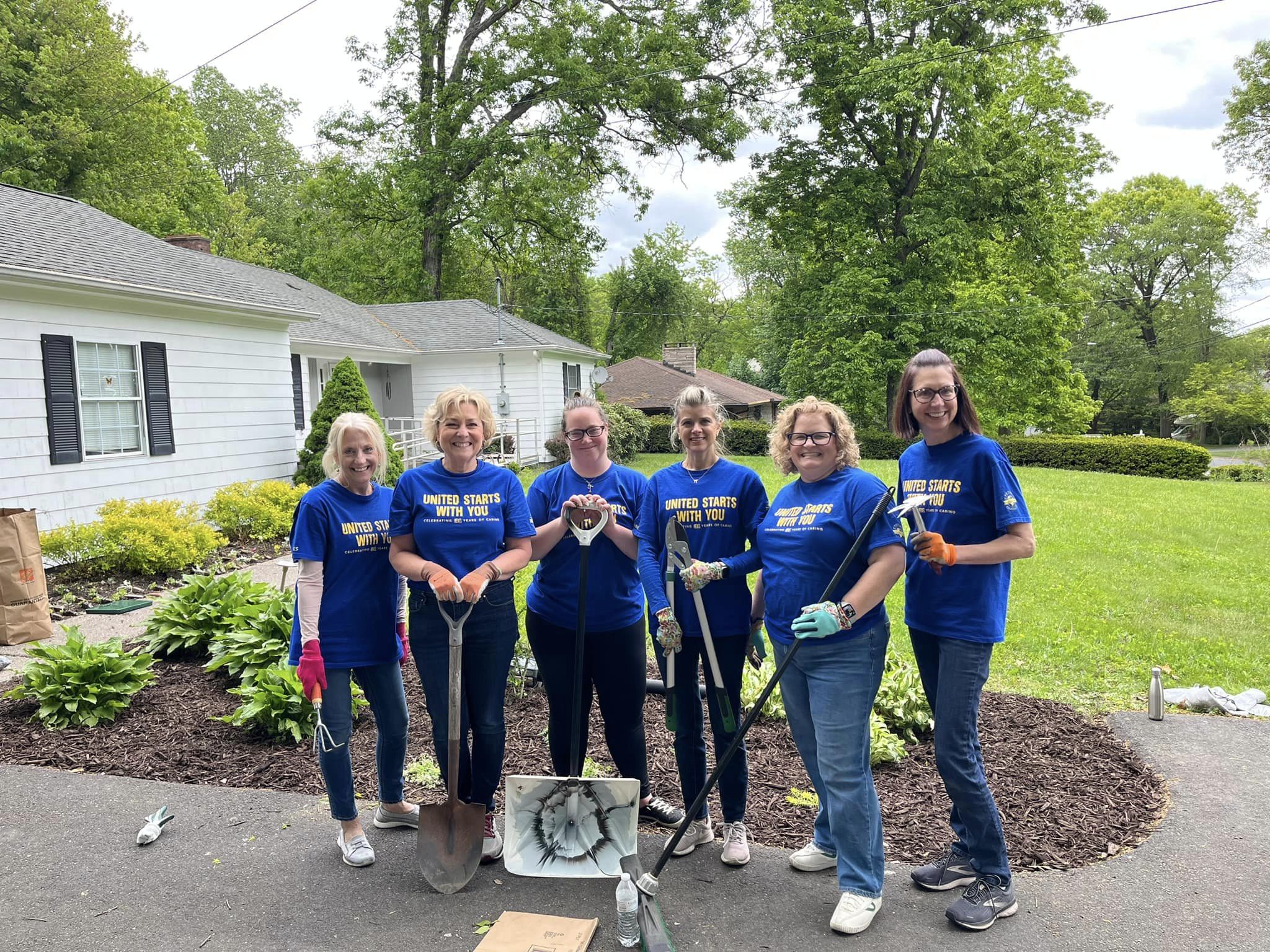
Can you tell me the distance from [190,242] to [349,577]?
15.9 m

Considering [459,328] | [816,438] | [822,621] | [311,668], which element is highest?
[459,328]

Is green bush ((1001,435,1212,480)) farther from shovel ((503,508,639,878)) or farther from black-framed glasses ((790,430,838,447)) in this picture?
shovel ((503,508,639,878))

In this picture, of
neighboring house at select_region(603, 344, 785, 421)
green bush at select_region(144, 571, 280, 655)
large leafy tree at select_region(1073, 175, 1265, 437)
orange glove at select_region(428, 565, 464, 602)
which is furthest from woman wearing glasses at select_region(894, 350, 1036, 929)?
large leafy tree at select_region(1073, 175, 1265, 437)

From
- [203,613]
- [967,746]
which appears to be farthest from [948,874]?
[203,613]

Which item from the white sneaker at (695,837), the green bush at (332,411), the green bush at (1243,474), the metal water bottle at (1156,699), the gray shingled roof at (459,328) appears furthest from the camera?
the green bush at (1243,474)

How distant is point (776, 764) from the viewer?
164 inches

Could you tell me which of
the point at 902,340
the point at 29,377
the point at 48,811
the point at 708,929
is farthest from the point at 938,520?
the point at 902,340

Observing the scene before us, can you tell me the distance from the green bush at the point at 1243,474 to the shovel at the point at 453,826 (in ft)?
84.5

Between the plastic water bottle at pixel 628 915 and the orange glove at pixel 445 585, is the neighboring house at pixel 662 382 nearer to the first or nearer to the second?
the orange glove at pixel 445 585

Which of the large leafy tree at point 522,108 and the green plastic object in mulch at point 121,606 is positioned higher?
the large leafy tree at point 522,108

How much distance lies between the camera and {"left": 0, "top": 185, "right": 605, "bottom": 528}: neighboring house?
893 centimetres

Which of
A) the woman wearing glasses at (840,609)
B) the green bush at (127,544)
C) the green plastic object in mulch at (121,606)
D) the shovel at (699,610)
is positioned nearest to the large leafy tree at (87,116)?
the green bush at (127,544)

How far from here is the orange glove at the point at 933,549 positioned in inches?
102

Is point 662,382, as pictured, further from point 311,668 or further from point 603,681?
point 311,668
